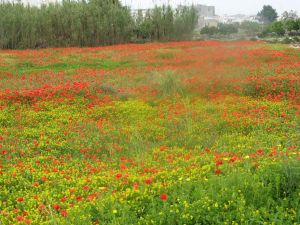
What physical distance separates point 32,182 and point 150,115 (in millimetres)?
4760

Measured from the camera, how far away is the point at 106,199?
4980 mm

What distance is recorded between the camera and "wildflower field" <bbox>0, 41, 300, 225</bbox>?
15.4ft

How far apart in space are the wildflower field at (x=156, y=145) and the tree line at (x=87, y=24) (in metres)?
13.3

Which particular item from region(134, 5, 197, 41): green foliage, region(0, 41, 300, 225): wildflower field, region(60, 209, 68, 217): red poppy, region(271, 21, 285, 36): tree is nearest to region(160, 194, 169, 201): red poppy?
region(0, 41, 300, 225): wildflower field

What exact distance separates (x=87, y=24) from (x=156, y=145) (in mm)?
25129

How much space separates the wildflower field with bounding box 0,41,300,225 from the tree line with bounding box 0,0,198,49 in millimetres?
13261

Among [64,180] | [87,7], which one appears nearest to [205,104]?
[64,180]

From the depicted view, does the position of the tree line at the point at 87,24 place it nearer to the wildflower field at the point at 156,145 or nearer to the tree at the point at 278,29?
the tree at the point at 278,29

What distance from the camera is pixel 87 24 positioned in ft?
103

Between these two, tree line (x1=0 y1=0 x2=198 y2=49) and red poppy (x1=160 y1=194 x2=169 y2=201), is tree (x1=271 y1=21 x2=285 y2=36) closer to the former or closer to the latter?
tree line (x1=0 y1=0 x2=198 y2=49)

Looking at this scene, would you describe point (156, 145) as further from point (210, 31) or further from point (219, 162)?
point (210, 31)

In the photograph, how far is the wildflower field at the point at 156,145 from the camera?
468cm

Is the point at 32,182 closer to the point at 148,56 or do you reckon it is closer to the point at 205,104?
the point at 205,104

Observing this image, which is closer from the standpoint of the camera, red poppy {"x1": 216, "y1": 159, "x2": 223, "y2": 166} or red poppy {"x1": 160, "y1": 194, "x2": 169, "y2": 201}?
red poppy {"x1": 160, "y1": 194, "x2": 169, "y2": 201}
